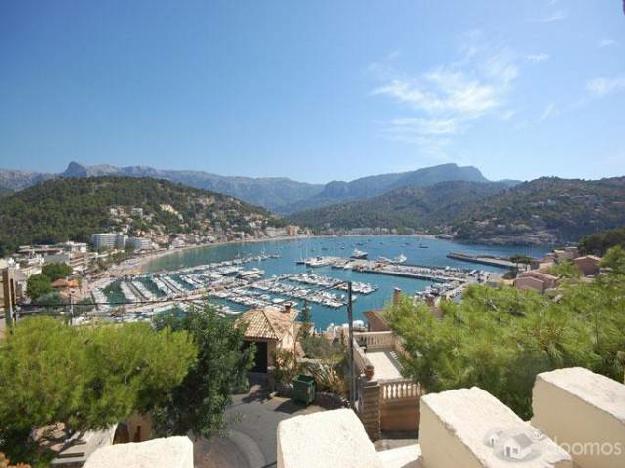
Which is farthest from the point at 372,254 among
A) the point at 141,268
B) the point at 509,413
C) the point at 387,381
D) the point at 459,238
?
the point at 509,413

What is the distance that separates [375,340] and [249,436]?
14.3ft

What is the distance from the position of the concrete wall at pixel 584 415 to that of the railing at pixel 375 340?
9.23 m

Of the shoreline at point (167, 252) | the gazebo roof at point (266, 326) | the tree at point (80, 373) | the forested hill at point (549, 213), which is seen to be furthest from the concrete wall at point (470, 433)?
the forested hill at point (549, 213)

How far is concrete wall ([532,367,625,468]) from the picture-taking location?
138 cm

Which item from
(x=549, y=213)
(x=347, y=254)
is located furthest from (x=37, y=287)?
(x=549, y=213)

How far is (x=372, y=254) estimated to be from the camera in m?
107

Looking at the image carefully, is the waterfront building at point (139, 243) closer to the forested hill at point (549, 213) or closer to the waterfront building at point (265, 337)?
the waterfront building at point (265, 337)

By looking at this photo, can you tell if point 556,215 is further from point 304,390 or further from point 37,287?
point 37,287

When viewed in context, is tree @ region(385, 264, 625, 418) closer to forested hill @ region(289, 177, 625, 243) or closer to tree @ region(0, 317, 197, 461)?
tree @ region(0, 317, 197, 461)

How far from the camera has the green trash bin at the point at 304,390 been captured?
368 inches

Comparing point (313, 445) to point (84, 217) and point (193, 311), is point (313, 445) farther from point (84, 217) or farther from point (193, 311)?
point (84, 217)

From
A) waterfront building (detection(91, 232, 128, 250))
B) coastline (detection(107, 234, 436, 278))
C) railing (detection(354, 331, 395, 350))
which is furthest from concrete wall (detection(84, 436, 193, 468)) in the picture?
waterfront building (detection(91, 232, 128, 250))

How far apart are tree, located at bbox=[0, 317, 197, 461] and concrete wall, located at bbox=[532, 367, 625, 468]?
4411mm

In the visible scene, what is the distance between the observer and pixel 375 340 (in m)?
10.8
